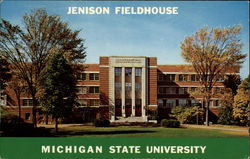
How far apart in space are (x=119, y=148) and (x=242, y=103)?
862 centimetres

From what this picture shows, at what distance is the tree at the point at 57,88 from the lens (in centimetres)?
1528

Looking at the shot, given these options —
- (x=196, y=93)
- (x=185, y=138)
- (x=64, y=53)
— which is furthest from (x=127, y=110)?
(x=185, y=138)

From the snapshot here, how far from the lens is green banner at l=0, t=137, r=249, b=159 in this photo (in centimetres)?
1230

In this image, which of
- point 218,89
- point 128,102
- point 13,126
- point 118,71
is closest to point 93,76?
point 118,71

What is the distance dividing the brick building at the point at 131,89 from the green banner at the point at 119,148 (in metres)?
9.19

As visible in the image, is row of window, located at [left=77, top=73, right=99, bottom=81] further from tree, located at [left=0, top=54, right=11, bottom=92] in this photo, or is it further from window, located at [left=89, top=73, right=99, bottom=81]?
tree, located at [left=0, top=54, right=11, bottom=92]

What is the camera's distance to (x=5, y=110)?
48.3 ft

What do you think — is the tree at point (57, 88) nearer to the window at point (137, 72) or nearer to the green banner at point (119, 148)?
the green banner at point (119, 148)

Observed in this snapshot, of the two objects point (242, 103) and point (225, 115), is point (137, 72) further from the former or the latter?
point (242, 103)

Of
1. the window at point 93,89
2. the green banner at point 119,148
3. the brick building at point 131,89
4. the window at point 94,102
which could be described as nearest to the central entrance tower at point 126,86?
the brick building at point 131,89

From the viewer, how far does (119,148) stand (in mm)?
12695

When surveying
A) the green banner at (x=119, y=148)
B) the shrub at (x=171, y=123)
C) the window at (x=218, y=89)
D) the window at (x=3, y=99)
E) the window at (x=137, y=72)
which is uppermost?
the window at (x=137, y=72)

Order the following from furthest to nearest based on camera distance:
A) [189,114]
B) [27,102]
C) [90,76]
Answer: [90,76] → [189,114] → [27,102]

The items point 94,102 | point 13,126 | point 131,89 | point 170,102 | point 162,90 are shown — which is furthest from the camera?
point 162,90
